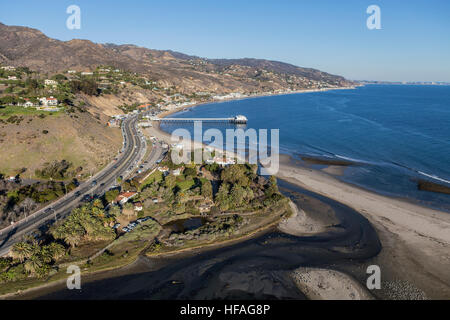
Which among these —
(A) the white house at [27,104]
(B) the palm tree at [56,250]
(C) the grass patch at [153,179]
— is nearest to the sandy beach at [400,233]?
(C) the grass patch at [153,179]

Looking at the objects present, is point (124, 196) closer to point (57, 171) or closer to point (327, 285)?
point (57, 171)

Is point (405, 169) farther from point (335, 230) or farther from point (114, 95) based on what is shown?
point (114, 95)

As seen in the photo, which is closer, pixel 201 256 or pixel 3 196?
pixel 201 256

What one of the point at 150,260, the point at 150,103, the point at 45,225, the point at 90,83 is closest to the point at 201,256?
the point at 150,260

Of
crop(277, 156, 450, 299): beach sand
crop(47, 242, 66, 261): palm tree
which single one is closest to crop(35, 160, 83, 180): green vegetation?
crop(47, 242, 66, 261): palm tree

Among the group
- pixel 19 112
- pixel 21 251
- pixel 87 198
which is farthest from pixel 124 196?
pixel 19 112
